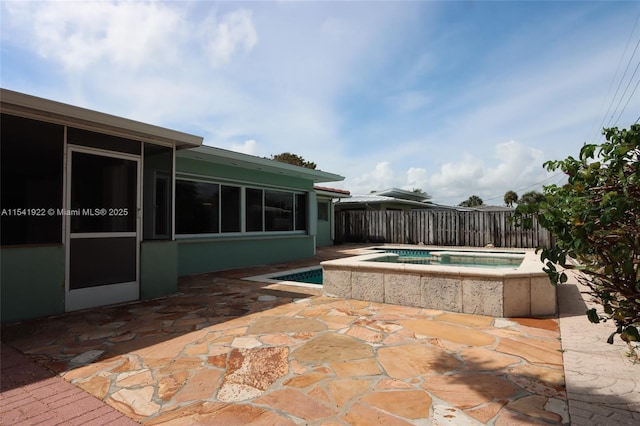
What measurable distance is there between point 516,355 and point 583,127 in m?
10.3

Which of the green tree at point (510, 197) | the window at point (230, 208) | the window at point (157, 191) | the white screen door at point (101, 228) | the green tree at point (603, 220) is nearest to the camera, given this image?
the green tree at point (603, 220)

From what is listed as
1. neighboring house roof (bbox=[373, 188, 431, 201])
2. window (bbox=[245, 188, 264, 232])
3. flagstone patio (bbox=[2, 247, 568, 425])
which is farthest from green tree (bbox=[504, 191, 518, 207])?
flagstone patio (bbox=[2, 247, 568, 425])

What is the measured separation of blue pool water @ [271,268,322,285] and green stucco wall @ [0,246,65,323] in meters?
4.39

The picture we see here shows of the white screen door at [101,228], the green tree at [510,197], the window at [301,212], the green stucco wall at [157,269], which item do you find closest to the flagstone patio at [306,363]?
the white screen door at [101,228]

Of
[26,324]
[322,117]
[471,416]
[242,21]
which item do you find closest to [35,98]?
[26,324]

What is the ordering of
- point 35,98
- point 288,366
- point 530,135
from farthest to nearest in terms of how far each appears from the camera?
point 530,135, point 35,98, point 288,366

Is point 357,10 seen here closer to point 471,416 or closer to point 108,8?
point 108,8

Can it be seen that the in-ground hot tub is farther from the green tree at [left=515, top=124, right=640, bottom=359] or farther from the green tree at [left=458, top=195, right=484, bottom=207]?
the green tree at [left=458, top=195, right=484, bottom=207]

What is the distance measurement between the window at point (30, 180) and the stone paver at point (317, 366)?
4.26 ft

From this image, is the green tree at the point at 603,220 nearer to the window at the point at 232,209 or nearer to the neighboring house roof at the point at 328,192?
the window at the point at 232,209

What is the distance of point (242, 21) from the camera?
6926mm

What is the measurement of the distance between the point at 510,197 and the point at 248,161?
171 feet

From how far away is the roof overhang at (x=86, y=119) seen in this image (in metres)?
4.24

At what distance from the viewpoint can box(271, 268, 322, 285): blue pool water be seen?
8389 millimetres
